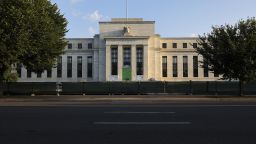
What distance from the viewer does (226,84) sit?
49.7 m

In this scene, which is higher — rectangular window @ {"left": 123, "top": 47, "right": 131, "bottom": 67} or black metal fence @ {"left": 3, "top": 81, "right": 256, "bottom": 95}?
rectangular window @ {"left": 123, "top": 47, "right": 131, "bottom": 67}

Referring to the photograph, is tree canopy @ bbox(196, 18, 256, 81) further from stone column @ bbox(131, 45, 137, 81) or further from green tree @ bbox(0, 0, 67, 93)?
stone column @ bbox(131, 45, 137, 81)

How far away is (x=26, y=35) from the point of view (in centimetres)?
3512

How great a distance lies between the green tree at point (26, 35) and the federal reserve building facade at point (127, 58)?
200 ft

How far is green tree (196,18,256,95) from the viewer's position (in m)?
35.7

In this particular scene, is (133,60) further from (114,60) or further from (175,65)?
(175,65)

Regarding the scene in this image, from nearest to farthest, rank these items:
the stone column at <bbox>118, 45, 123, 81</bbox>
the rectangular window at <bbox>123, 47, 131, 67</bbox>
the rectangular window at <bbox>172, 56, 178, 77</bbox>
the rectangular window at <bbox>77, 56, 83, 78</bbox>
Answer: the stone column at <bbox>118, 45, 123, 81</bbox> < the rectangular window at <bbox>123, 47, 131, 67</bbox> < the rectangular window at <bbox>172, 56, 178, 77</bbox> < the rectangular window at <bbox>77, 56, 83, 78</bbox>

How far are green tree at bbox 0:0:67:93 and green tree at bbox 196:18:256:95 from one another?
13.8 metres

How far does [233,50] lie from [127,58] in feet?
226

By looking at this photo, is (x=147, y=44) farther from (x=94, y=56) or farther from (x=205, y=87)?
(x=205, y=87)

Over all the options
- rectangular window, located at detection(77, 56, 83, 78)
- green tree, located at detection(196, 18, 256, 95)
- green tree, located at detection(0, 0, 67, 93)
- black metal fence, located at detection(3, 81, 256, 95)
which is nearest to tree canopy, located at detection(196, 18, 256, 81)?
green tree, located at detection(196, 18, 256, 95)
